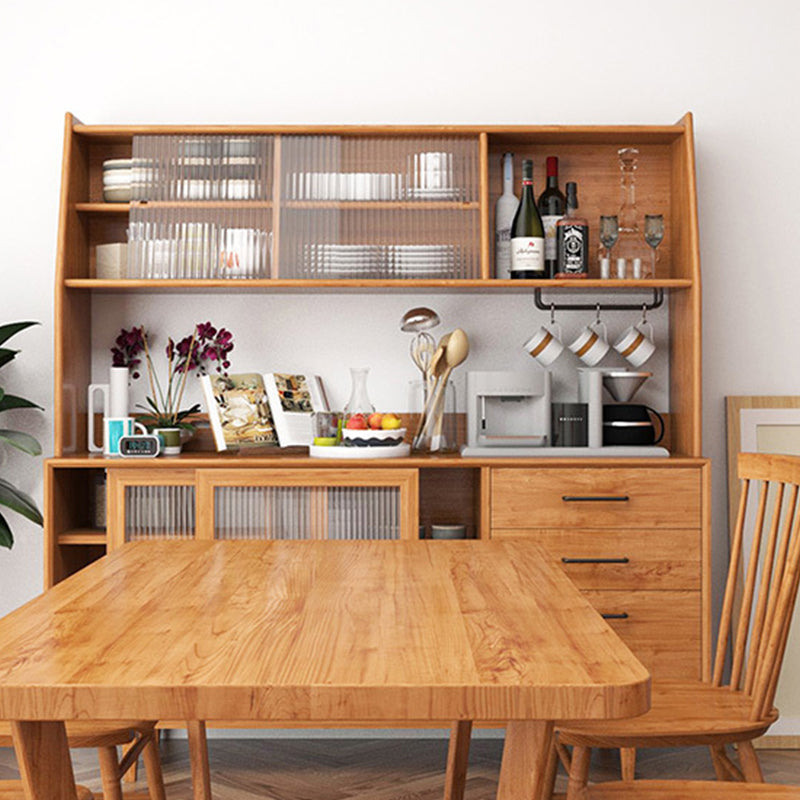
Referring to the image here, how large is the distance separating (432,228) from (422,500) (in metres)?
0.94

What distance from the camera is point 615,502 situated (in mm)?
3322

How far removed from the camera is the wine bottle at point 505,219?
3596 mm

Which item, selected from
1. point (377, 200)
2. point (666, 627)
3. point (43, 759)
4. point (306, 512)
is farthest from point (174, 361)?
point (43, 759)

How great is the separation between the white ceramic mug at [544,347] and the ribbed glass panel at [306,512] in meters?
0.71

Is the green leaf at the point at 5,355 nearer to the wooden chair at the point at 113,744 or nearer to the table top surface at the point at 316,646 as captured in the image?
the wooden chair at the point at 113,744

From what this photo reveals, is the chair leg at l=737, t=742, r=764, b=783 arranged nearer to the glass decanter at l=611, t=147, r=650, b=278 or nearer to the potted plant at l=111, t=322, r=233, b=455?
the glass decanter at l=611, t=147, r=650, b=278

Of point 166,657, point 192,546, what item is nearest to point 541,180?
point 192,546

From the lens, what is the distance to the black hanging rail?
12.2ft

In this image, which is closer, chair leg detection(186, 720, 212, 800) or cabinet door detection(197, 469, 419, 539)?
chair leg detection(186, 720, 212, 800)

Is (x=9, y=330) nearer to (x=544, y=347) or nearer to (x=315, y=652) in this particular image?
(x=544, y=347)

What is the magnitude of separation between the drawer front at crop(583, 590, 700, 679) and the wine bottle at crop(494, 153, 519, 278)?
113 centimetres

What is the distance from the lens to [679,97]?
3807 mm

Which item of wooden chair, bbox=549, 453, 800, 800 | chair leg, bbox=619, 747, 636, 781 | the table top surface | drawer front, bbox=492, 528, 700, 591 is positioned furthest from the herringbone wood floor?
the table top surface

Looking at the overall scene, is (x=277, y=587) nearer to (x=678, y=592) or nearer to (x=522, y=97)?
(x=678, y=592)
